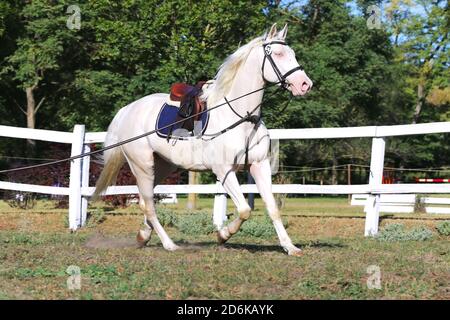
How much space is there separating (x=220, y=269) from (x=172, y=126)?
2726 mm

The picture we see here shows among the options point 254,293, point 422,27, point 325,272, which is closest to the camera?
point 254,293

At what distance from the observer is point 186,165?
911 cm

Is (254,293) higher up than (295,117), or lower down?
lower down

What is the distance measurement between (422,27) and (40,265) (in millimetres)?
37835

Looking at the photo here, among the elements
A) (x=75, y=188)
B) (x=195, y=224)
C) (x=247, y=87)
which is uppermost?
(x=247, y=87)

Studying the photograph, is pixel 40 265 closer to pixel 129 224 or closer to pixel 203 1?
pixel 129 224

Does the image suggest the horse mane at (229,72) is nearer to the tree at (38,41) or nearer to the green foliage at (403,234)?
the green foliage at (403,234)

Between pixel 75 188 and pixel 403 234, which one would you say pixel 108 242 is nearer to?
pixel 75 188

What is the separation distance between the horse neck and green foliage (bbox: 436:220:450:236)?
4.70 meters

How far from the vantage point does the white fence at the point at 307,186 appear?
11.8m

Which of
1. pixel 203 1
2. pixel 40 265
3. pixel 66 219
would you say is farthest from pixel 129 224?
pixel 203 1

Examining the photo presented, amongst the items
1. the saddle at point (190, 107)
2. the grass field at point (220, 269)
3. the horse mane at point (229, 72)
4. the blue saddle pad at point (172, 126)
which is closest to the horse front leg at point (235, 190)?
the grass field at point (220, 269)

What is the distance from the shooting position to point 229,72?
8.77 m

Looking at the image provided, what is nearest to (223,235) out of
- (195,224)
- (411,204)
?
(195,224)
